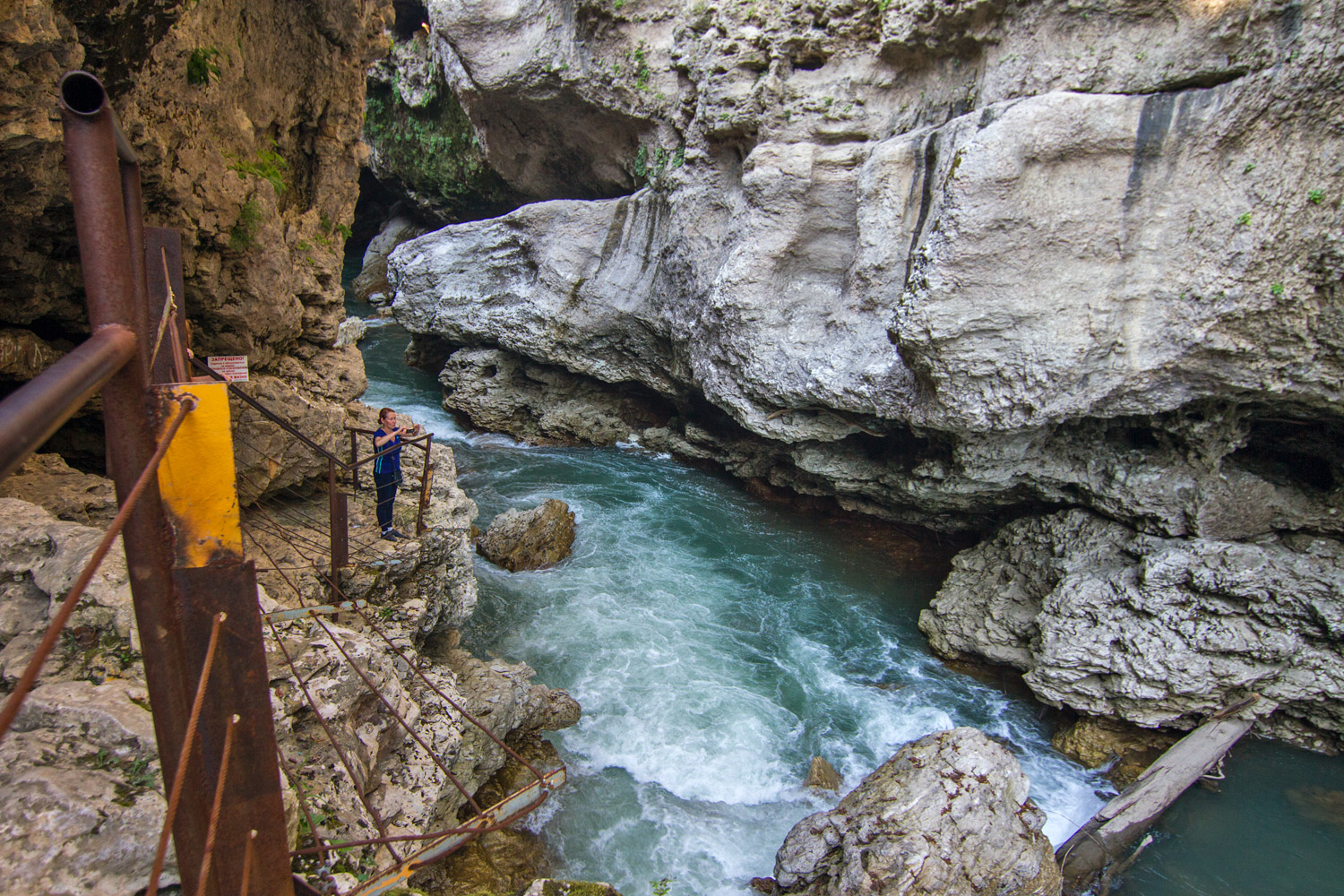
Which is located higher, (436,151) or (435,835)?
(436,151)

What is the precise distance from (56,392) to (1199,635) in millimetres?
9602

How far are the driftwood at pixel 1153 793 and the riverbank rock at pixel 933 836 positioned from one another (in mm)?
919

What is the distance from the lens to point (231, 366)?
18.1 feet

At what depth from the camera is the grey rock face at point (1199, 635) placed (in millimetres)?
7250

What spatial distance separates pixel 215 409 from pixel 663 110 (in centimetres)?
1243

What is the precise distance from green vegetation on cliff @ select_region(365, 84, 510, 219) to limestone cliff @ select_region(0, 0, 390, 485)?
10360 millimetres

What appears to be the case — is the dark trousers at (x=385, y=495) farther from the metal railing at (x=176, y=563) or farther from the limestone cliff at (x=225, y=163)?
the metal railing at (x=176, y=563)

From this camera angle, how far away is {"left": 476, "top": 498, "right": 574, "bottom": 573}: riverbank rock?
30.9 feet

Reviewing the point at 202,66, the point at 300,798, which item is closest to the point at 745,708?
the point at 300,798

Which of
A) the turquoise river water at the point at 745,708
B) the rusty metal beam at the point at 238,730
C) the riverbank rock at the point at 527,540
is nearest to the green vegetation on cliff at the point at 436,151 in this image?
the turquoise river water at the point at 745,708

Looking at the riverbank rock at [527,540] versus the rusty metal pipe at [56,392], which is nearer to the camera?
the rusty metal pipe at [56,392]

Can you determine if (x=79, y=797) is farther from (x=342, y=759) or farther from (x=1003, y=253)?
(x=1003, y=253)

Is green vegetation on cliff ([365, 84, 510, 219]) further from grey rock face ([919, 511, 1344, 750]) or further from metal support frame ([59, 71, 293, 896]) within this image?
metal support frame ([59, 71, 293, 896])

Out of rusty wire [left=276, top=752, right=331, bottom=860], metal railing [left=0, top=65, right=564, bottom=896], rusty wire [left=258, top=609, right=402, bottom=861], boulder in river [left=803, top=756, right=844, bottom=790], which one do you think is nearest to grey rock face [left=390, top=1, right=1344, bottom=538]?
boulder in river [left=803, top=756, right=844, bottom=790]
